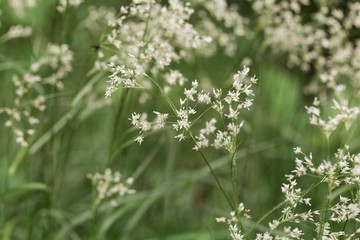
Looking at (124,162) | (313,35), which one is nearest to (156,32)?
(124,162)

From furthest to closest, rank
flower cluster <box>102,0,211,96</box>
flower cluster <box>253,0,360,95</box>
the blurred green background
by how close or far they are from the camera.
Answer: flower cluster <box>253,0,360,95</box> < the blurred green background < flower cluster <box>102,0,211,96</box>

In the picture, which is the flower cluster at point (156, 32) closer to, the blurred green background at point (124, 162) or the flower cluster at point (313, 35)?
the blurred green background at point (124, 162)

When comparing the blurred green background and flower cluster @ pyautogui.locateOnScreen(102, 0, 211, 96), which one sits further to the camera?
the blurred green background

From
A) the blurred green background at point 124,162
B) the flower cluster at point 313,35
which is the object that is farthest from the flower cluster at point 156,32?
the flower cluster at point 313,35

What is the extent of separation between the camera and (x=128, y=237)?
301 cm

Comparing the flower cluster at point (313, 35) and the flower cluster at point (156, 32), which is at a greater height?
the flower cluster at point (156, 32)

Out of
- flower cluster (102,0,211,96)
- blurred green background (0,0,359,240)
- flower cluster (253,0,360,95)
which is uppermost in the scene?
flower cluster (102,0,211,96)

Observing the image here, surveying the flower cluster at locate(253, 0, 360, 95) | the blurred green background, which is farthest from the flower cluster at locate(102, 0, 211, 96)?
the flower cluster at locate(253, 0, 360, 95)

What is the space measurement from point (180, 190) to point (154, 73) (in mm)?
1183

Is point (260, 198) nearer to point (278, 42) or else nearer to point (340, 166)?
point (278, 42)

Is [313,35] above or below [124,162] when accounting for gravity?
above

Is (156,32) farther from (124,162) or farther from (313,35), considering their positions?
(313,35)

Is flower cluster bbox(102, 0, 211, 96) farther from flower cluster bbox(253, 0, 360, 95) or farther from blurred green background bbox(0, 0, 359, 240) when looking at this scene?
flower cluster bbox(253, 0, 360, 95)

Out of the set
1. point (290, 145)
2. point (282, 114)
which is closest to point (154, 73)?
point (290, 145)
